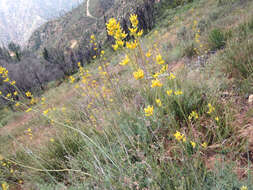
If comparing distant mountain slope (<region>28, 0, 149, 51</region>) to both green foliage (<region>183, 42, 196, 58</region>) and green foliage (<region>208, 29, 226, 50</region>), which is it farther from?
green foliage (<region>208, 29, 226, 50</region>)

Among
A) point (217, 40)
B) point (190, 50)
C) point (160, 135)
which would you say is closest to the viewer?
point (160, 135)

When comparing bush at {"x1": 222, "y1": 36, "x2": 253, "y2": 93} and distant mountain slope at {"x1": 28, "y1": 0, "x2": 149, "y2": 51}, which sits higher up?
distant mountain slope at {"x1": 28, "y1": 0, "x2": 149, "y2": 51}

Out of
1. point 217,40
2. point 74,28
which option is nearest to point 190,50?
point 217,40

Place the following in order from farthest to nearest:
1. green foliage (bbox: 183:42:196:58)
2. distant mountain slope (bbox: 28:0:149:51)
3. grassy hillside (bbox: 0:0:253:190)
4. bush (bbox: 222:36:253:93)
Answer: distant mountain slope (bbox: 28:0:149:51), green foliage (bbox: 183:42:196:58), bush (bbox: 222:36:253:93), grassy hillside (bbox: 0:0:253:190)

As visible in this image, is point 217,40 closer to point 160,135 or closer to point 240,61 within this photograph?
point 240,61

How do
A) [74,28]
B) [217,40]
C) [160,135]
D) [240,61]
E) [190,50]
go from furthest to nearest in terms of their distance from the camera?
1. [74,28]
2. [190,50]
3. [217,40]
4. [240,61]
5. [160,135]

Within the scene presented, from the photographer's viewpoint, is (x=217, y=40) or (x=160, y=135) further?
(x=217, y=40)

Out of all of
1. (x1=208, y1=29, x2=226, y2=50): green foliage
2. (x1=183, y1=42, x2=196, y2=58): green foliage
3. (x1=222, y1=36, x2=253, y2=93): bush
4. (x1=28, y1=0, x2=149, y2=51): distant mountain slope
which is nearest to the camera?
(x1=222, y1=36, x2=253, y2=93): bush

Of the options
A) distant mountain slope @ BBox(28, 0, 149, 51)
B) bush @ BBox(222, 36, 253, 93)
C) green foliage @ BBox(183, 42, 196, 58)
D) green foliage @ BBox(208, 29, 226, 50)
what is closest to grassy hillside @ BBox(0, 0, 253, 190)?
bush @ BBox(222, 36, 253, 93)

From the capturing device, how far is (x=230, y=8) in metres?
5.82

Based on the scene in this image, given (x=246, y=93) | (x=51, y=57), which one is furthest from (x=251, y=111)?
(x=51, y=57)

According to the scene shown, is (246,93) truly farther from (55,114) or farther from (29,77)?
(29,77)

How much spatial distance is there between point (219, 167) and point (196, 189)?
23 cm

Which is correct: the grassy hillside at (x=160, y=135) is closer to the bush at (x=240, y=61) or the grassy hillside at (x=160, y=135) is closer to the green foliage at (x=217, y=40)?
the bush at (x=240, y=61)
